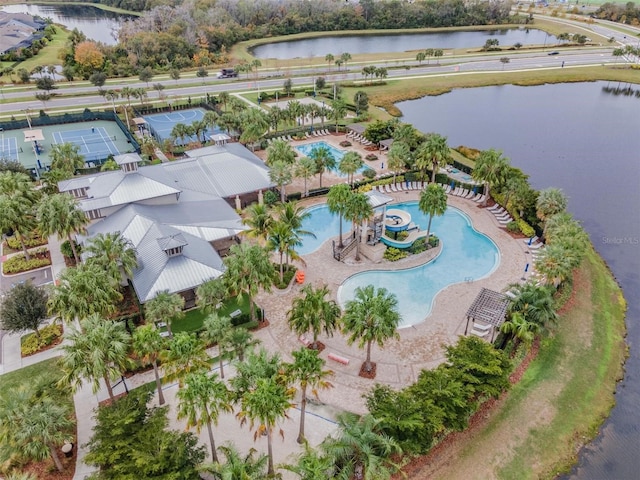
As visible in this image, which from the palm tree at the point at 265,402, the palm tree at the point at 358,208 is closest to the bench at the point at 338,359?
the palm tree at the point at 265,402

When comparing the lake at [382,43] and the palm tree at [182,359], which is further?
the lake at [382,43]

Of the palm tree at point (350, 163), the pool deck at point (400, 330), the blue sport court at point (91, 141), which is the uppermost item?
the palm tree at point (350, 163)

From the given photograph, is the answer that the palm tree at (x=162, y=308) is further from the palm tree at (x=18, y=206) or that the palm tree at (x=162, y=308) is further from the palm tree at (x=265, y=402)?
the palm tree at (x=18, y=206)

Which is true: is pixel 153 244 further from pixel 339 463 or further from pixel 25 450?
pixel 339 463

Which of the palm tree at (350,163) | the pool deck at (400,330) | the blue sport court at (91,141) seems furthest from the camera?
the blue sport court at (91,141)

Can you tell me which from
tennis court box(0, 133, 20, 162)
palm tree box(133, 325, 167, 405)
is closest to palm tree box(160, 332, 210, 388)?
palm tree box(133, 325, 167, 405)

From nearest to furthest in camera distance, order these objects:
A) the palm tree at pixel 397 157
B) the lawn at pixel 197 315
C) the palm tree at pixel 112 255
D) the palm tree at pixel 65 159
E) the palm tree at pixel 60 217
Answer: the palm tree at pixel 112 255 → the lawn at pixel 197 315 → the palm tree at pixel 60 217 → the palm tree at pixel 65 159 → the palm tree at pixel 397 157
